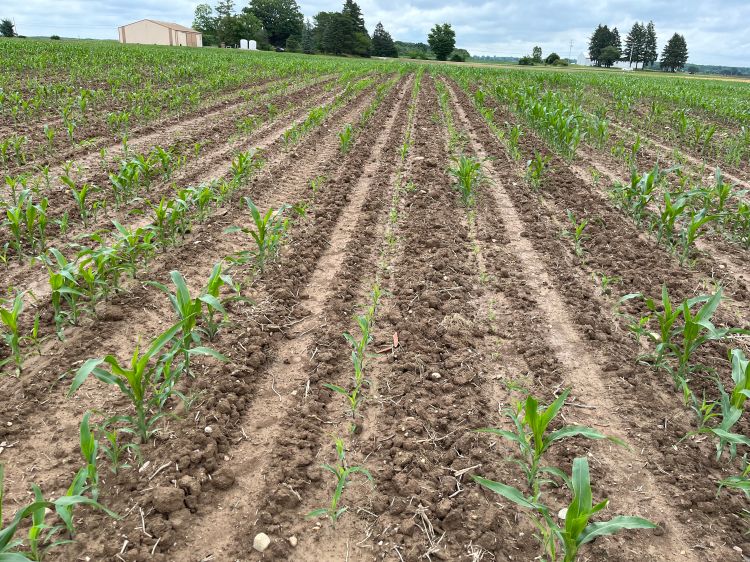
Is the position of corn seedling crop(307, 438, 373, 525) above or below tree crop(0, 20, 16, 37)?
below

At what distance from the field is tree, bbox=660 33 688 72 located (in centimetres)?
9920

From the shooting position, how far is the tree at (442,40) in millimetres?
75062

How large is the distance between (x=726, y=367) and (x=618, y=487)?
1.50 m

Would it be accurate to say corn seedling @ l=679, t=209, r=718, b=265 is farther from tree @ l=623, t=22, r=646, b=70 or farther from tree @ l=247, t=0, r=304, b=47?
tree @ l=623, t=22, r=646, b=70

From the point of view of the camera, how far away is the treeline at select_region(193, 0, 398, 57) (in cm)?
6438

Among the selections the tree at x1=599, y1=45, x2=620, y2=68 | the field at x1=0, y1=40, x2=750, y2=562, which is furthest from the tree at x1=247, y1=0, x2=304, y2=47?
the field at x1=0, y1=40, x2=750, y2=562

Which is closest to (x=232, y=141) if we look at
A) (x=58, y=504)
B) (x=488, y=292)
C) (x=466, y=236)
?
(x=466, y=236)

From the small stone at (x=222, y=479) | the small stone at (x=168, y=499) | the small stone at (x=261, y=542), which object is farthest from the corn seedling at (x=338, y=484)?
the small stone at (x=168, y=499)

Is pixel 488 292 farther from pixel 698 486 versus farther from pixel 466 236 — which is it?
pixel 698 486

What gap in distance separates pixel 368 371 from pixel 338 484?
3.32 feet

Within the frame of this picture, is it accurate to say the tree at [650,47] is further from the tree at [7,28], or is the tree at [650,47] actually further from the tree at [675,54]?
the tree at [7,28]

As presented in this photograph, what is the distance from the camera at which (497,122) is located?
11.7 metres

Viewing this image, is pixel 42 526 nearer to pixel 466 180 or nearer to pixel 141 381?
pixel 141 381

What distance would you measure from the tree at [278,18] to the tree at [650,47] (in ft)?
208
